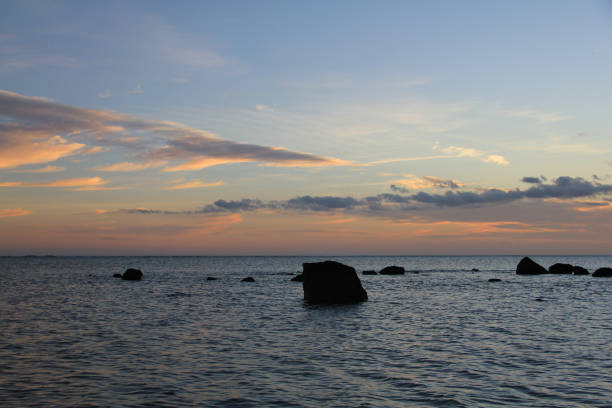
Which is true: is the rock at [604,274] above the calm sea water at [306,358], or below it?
below

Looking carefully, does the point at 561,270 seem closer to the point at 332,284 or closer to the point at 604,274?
the point at 604,274

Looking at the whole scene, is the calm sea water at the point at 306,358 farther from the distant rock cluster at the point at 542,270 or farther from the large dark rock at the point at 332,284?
the distant rock cluster at the point at 542,270

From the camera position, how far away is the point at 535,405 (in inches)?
515

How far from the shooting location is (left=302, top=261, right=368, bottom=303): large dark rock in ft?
134

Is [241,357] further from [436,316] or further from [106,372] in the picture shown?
[436,316]

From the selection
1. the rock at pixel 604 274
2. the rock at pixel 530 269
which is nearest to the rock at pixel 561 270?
the rock at pixel 530 269

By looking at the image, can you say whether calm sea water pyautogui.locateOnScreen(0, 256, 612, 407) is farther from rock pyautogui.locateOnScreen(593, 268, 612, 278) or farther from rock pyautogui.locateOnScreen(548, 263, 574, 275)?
rock pyautogui.locateOnScreen(548, 263, 574, 275)

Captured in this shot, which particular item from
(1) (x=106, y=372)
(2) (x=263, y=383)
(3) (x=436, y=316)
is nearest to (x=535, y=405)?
(2) (x=263, y=383)

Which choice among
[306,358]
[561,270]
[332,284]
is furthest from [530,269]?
[306,358]

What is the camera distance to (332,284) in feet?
135

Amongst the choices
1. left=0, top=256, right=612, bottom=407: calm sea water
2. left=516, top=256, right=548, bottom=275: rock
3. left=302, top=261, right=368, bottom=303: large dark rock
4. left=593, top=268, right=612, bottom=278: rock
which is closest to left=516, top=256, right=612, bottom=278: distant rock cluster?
left=516, top=256, right=548, bottom=275: rock

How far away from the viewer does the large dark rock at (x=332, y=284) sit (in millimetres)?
40781

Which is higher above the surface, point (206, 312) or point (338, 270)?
point (338, 270)

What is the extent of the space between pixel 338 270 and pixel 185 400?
2854 centimetres
